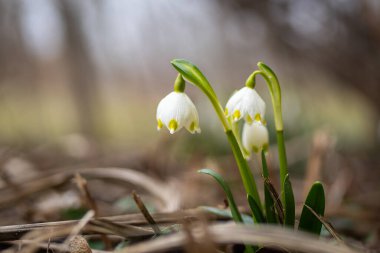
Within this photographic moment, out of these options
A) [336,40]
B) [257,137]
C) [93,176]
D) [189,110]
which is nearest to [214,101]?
[189,110]

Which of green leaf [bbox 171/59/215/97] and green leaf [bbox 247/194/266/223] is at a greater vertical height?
green leaf [bbox 171/59/215/97]

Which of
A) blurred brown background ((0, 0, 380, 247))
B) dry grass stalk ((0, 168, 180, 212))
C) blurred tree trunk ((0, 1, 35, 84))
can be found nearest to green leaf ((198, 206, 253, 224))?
dry grass stalk ((0, 168, 180, 212))

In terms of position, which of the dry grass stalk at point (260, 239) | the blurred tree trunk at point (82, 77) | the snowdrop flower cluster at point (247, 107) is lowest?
the dry grass stalk at point (260, 239)

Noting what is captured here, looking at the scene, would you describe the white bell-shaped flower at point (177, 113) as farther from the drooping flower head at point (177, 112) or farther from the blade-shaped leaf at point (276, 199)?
the blade-shaped leaf at point (276, 199)

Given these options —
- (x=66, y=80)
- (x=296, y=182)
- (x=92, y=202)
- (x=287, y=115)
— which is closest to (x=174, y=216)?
(x=92, y=202)

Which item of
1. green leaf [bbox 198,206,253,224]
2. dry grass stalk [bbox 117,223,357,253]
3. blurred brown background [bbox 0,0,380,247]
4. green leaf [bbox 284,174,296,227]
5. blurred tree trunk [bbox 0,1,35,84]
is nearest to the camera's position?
dry grass stalk [bbox 117,223,357,253]

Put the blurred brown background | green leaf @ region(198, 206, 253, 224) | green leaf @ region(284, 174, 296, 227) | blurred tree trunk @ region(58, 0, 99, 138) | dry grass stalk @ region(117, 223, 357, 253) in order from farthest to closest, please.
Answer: blurred tree trunk @ region(58, 0, 99, 138) < the blurred brown background < green leaf @ region(198, 206, 253, 224) < green leaf @ region(284, 174, 296, 227) < dry grass stalk @ region(117, 223, 357, 253)

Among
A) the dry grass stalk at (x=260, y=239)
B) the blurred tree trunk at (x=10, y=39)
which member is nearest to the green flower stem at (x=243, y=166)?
the dry grass stalk at (x=260, y=239)

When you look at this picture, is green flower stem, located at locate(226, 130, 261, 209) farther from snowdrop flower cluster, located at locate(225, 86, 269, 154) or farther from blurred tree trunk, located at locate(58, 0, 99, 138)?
blurred tree trunk, located at locate(58, 0, 99, 138)
